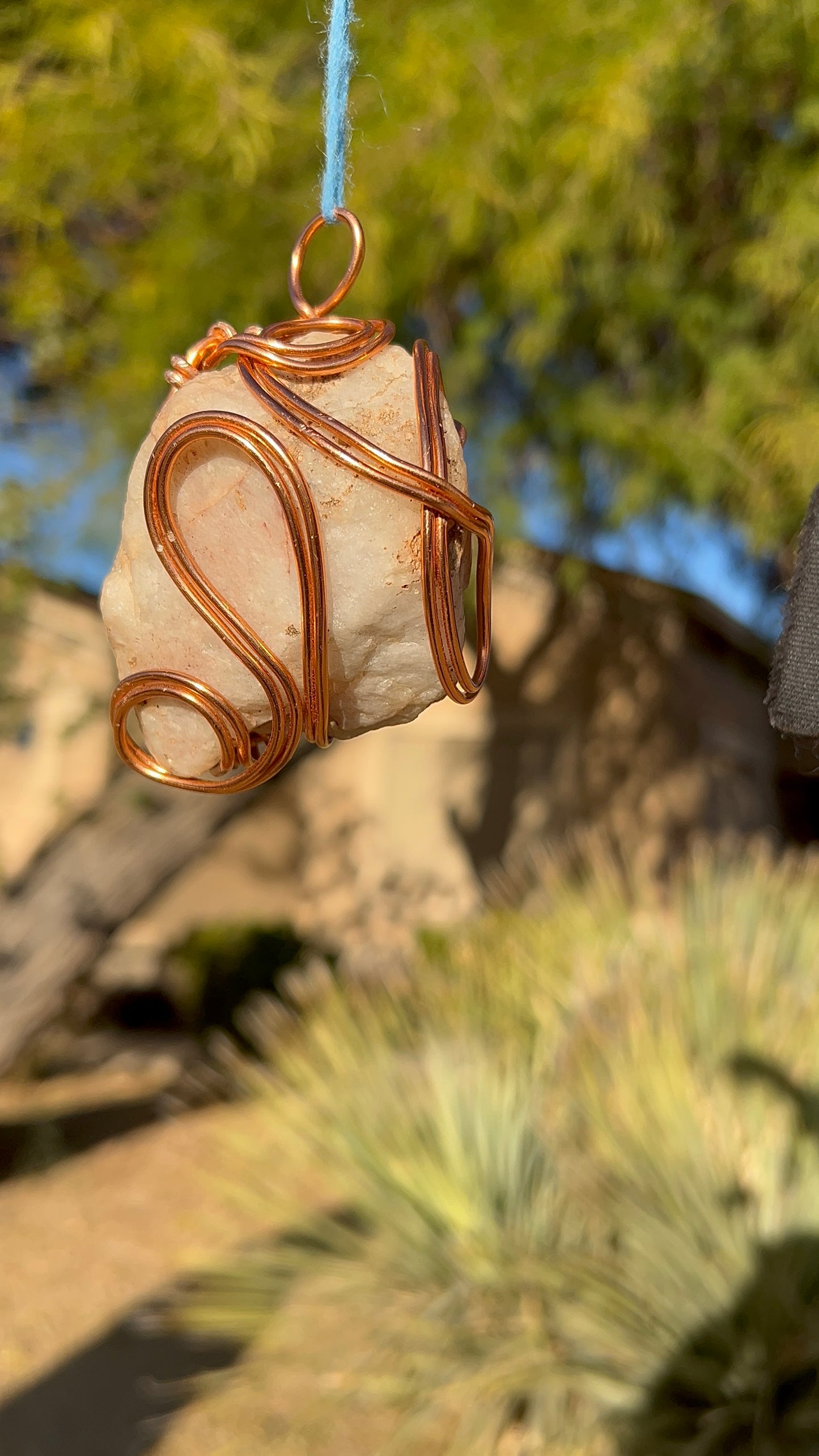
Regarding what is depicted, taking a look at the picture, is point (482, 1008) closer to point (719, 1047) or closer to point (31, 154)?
point (719, 1047)

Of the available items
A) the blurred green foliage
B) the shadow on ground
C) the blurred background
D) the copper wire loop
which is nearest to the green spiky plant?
the blurred background

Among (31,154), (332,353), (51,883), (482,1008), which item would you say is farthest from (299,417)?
(51,883)

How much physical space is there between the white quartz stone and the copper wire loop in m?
0.01

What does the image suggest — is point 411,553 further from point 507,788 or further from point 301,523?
point 507,788

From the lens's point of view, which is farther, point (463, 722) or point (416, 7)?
point (463, 722)

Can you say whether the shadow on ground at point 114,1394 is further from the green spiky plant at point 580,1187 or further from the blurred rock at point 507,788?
the blurred rock at point 507,788

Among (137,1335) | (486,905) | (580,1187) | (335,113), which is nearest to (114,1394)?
(137,1335)

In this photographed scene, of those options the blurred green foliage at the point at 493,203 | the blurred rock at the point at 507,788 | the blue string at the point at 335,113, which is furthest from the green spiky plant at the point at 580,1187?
the blurred rock at the point at 507,788

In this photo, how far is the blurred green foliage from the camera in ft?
12.2

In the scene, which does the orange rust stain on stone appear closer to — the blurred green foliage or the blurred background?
the blurred background

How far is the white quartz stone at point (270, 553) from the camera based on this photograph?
0.91m

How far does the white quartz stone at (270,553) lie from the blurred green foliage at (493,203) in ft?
9.23

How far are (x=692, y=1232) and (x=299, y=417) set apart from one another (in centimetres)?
255

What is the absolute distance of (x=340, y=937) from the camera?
9961 millimetres
